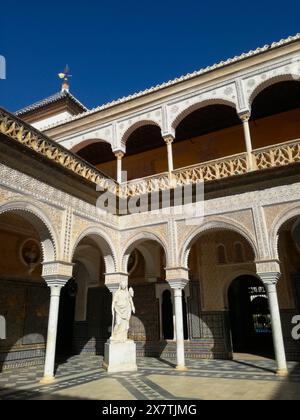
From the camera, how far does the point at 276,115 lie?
9406mm

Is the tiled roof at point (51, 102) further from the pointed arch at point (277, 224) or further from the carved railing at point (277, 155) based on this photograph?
the pointed arch at point (277, 224)

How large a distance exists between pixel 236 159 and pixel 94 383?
524 centimetres

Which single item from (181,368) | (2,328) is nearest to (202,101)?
(181,368)

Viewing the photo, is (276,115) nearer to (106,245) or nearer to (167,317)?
(106,245)

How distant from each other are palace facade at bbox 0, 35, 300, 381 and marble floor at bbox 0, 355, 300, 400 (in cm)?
58

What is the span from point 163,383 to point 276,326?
236 cm

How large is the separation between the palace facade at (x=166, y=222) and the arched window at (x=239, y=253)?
1.0 inches

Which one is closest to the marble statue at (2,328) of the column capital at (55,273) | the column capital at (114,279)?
the column capital at (55,273)

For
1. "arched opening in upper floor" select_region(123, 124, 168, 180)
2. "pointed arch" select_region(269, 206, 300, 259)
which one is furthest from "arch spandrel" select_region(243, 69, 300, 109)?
"arched opening in upper floor" select_region(123, 124, 168, 180)

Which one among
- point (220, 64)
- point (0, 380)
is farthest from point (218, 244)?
point (0, 380)

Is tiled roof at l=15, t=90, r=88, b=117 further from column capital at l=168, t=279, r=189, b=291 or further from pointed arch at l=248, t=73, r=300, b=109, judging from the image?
column capital at l=168, t=279, r=189, b=291

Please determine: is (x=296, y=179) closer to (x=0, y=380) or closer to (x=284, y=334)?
(x=284, y=334)

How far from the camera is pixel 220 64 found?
8.09 m

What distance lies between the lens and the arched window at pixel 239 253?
28.7 feet
